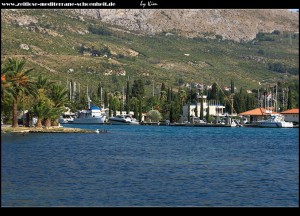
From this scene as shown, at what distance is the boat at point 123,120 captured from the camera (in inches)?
6053

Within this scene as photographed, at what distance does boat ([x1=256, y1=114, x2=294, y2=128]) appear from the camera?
13688 cm

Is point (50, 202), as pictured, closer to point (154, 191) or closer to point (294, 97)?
point (154, 191)

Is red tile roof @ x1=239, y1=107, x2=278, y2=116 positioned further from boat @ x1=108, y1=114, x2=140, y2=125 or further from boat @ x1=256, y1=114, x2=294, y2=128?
boat @ x1=108, y1=114, x2=140, y2=125

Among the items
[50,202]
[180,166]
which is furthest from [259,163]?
[50,202]

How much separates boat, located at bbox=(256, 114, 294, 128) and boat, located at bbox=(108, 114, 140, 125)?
29631 mm

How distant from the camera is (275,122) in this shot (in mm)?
138000

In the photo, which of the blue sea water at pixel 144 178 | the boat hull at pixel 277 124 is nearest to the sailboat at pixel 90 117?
the boat hull at pixel 277 124

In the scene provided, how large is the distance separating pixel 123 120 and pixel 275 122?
118 ft

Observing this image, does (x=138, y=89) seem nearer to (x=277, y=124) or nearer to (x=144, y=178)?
(x=277, y=124)

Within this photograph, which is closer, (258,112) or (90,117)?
(258,112)

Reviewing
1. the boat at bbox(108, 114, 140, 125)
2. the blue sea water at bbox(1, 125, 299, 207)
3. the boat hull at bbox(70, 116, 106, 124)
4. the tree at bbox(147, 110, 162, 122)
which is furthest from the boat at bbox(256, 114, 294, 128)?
the blue sea water at bbox(1, 125, 299, 207)

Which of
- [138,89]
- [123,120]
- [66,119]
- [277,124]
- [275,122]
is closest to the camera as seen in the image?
[277,124]

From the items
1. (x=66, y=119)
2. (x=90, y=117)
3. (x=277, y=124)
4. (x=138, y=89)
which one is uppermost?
(x=138, y=89)

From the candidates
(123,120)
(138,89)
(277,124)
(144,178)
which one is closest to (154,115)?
(123,120)
